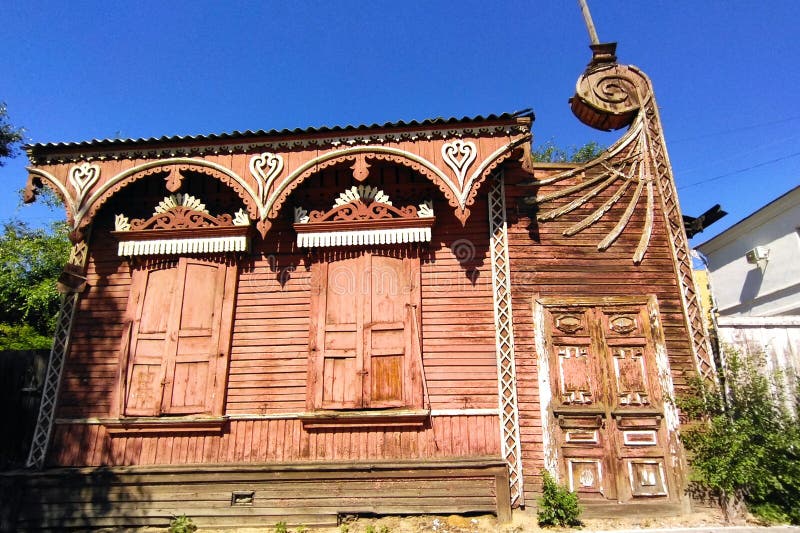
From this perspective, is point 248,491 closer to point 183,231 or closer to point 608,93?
point 183,231

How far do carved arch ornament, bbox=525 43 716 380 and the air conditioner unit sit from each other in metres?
6.76

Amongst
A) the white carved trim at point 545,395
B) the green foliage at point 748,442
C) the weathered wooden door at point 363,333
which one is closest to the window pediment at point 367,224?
the weathered wooden door at point 363,333

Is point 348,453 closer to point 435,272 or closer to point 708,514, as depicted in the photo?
point 435,272

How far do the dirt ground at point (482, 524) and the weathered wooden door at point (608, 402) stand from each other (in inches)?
12.5

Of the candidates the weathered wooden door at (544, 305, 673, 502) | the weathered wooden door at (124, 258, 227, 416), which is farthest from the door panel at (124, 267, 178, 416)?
the weathered wooden door at (544, 305, 673, 502)

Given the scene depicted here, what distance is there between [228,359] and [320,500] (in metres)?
2.40

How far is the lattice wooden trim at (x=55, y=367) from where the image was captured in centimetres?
692

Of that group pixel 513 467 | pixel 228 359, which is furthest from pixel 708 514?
pixel 228 359

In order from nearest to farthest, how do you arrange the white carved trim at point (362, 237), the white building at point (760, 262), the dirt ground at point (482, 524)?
the dirt ground at point (482, 524)
the white carved trim at point (362, 237)
the white building at point (760, 262)

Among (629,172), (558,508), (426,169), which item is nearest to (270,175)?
(426,169)

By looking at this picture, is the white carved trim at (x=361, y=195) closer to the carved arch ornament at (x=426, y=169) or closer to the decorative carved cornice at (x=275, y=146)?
the carved arch ornament at (x=426, y=169)

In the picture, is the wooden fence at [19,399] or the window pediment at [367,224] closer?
the window pediment at [367,224]

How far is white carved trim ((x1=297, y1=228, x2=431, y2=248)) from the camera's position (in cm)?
719

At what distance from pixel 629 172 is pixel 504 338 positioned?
3.52 metres
